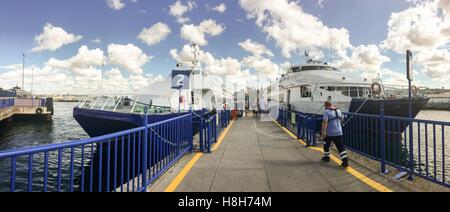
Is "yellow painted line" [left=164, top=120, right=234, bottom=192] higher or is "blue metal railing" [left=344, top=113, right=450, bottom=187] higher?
"blue metal railing" [left=344, top=113, right=450, bottom=187]

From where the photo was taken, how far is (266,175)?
505 centimetres

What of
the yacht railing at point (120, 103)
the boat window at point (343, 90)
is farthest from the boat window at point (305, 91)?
the yacht railing at point (120, 103)

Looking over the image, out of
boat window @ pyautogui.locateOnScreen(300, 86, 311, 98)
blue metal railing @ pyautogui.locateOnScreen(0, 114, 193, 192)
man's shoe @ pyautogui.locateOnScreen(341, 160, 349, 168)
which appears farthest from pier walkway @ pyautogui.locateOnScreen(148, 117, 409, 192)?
boat window @ pyautogui.locateOnScreen(300, 86, 311, 98)

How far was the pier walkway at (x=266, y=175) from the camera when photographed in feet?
14.2

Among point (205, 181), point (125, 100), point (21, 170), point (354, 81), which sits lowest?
point (21, 170)

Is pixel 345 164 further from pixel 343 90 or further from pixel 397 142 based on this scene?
pixel 343 90

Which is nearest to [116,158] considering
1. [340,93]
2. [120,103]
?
[120,103]

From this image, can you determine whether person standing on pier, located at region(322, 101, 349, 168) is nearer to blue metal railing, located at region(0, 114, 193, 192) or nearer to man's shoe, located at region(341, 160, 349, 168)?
man's shoe, located at region(341, 160, 349, 168)

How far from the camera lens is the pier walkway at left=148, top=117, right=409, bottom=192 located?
434 centimetres
